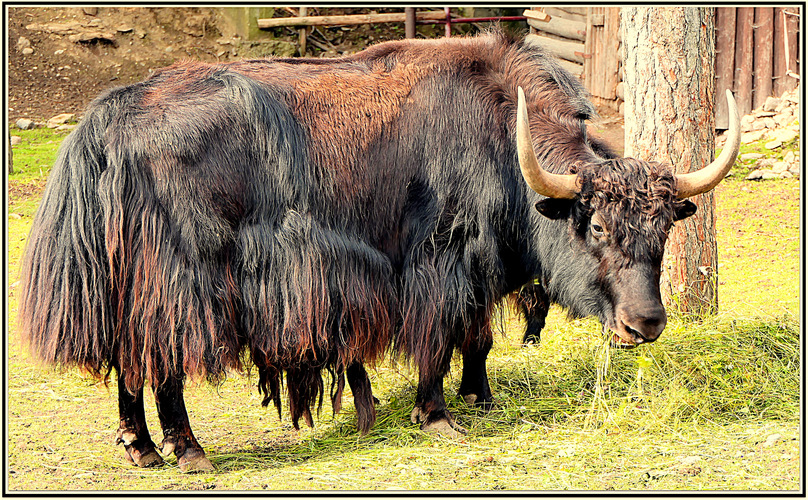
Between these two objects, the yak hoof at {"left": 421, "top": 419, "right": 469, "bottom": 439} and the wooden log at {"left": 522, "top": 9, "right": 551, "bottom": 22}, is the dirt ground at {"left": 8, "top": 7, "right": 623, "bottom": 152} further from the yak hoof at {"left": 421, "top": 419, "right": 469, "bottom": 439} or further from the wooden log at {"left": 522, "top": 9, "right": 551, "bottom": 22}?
the yak hoof at {"left": 421, "top": 419, "right": 469, "bottom": 439}

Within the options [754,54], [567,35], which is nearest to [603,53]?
[567,35]

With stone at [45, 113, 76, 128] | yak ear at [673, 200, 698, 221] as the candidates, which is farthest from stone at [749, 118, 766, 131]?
stone at [45, 113, 76, 128]

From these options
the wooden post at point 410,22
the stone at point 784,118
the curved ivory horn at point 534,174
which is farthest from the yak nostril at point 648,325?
the wooden post at point 410,22

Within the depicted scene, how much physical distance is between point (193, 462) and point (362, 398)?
90cm

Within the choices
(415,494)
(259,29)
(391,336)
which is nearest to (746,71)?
(259,29)

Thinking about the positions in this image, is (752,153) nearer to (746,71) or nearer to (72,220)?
(746,71)

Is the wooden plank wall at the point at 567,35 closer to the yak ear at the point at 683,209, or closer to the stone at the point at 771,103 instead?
the stone at the point at 771,103

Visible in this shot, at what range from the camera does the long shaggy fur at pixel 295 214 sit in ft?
12.3

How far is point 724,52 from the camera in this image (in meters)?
11.5

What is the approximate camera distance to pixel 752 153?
395 inches

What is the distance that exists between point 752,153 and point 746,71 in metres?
1.92

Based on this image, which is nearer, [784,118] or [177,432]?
[177,432]

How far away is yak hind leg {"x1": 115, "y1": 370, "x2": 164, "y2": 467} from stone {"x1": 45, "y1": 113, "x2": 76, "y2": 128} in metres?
9.52

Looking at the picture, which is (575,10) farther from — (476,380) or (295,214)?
(295,214)
